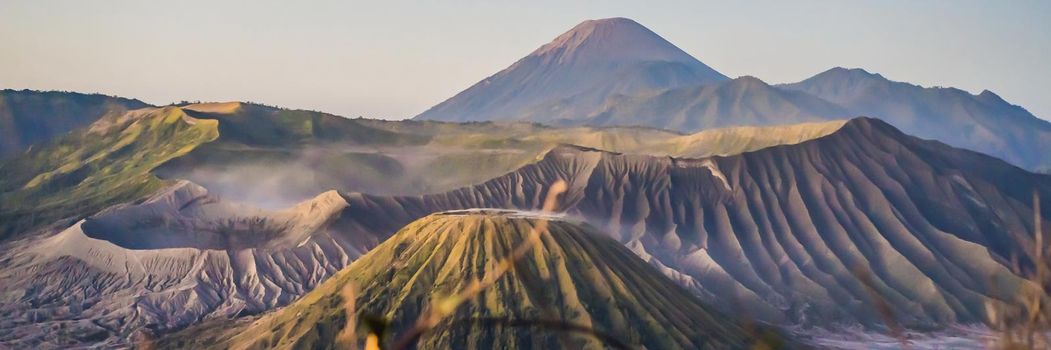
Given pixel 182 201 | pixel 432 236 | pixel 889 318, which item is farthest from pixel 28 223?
pixel 889 318

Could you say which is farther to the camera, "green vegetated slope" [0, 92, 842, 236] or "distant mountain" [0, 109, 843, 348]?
"green vegetated slope" [0, 92, 842, 236]

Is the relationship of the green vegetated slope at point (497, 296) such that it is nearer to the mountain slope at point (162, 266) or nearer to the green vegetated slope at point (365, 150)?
the mountain slope at point (162, 266)

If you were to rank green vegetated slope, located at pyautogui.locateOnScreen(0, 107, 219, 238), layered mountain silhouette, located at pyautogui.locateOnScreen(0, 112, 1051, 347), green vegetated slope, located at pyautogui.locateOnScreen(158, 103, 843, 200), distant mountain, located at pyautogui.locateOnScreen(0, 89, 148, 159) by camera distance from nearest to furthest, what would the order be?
1. layered mountain silhouette, located at pyautogui.locateOnScreen(0, 112, 1051, 347)
2. green vegetated slope, located at pyautogui.locateOnScreen(0, 107, 219, 238)
3. green vegetated slope, located at pyautogui.locateOnScreen(158, 103, 843, 200)
4. distant mountain, located at pyautogui.locateOnScreen(0, 89, 148, 159)

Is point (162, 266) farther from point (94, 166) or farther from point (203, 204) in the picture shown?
point (94, 166)

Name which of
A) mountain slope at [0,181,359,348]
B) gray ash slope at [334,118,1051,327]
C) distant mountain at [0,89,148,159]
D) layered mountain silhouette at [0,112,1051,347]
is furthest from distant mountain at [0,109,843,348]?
distant mountain at [0,89,148,159]

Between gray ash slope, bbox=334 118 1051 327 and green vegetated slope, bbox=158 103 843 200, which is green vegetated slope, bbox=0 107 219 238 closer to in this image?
green vegetated slope, bbox=158 103 843 200

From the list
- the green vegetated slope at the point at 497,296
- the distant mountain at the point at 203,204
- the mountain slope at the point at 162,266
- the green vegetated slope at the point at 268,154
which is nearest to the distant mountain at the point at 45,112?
the green vegetated slope at the point at 268,154
